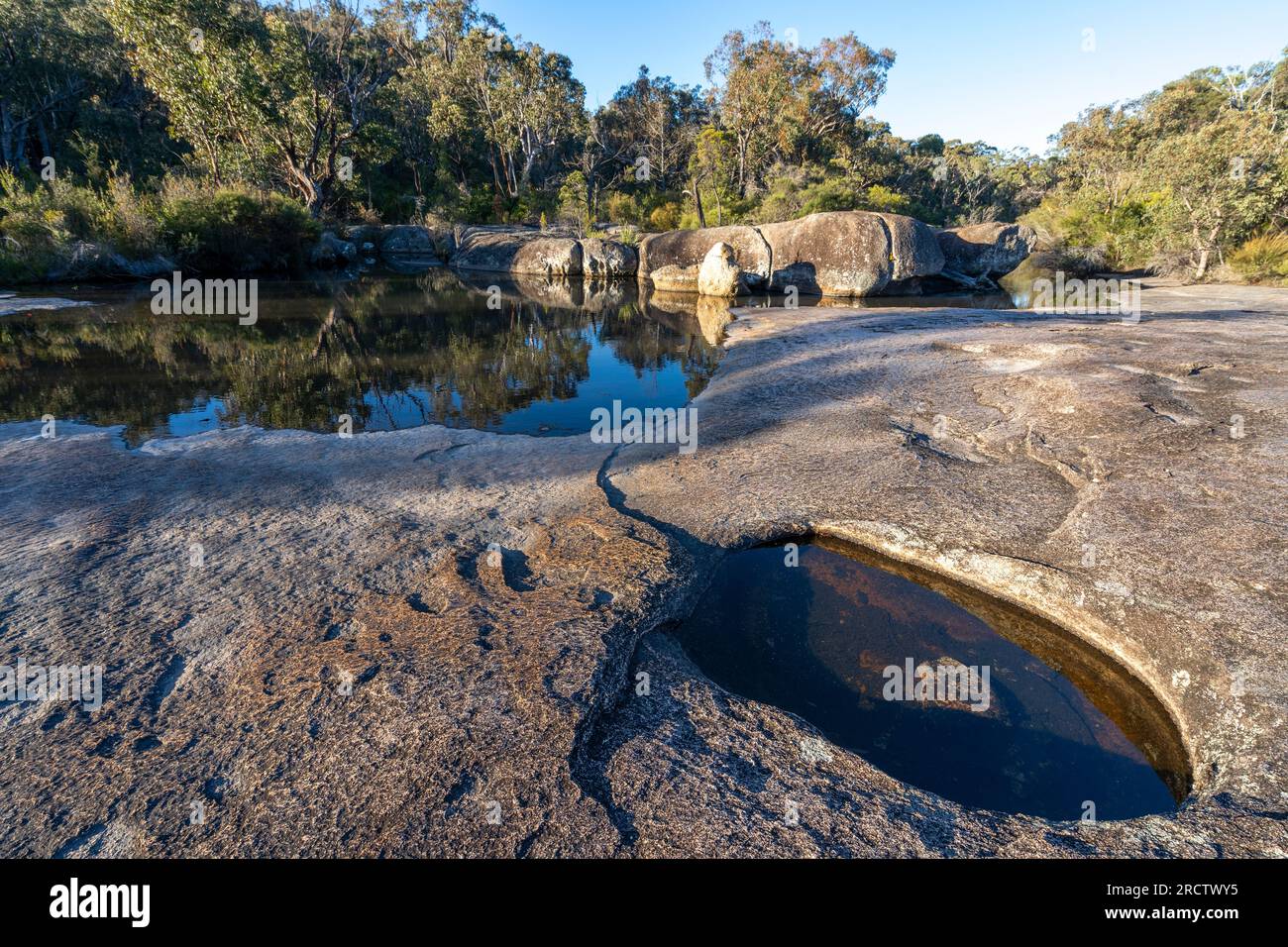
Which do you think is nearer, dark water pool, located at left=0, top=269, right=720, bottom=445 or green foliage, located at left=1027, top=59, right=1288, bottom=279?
dark water pool, located at left=0, top=269, right=720, bottom=445

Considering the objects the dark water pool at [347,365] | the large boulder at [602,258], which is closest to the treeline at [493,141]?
the large boulder at [602,258]

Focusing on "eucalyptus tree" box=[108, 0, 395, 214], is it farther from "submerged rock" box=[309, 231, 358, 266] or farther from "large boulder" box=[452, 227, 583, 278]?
"large boulder" box=[452, 227, 583, 278]

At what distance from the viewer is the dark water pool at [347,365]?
323 inches

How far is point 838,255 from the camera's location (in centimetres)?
2156

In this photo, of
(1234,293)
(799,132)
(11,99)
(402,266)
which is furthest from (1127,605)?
(11,99)

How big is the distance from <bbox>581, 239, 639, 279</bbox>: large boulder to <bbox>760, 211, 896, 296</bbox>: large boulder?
8458mm

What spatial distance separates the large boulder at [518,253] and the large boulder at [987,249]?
15.8m

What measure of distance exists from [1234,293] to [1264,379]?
12497mm

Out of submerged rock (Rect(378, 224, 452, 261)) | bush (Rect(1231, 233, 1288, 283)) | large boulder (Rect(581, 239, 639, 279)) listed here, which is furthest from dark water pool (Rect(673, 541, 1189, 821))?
submerged rock (Rect(378, 224, 452, 261))

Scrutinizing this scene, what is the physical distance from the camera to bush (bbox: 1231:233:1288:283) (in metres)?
17.5

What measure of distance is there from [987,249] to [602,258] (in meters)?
15.9

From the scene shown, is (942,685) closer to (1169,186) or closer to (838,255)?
(838,255)

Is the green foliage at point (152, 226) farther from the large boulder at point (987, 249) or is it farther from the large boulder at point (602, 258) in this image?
the large boulder at point (987, 249)

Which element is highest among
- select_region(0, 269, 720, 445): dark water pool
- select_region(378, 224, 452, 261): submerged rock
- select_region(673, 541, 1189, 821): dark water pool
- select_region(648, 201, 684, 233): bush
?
select_region(648, 201, 684, 233): bush
